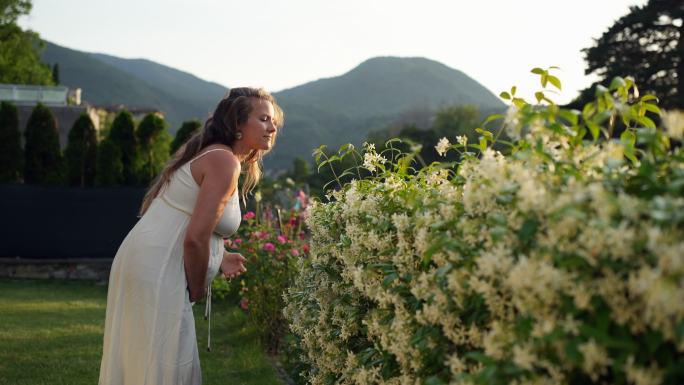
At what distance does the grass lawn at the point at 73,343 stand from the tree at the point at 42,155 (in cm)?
449

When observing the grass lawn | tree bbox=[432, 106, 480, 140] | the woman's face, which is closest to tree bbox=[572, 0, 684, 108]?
the grass lawn

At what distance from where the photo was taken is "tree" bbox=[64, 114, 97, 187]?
14836mm

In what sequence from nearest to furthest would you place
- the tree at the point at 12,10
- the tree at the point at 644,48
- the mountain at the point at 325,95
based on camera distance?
the tree at the point at 644,48, the tree at the point at 12,10, the mountain at the point at 325,95

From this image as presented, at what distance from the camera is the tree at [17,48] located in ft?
136

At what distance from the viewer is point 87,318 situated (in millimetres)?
8617

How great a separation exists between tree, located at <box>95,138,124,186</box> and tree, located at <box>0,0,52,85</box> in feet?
103

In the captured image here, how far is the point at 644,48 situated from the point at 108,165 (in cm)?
2272

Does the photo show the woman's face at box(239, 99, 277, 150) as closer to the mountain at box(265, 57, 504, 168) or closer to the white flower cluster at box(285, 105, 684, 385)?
the white flower cluster at box(285, 105, 684, 385)

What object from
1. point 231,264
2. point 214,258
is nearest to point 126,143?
point 231,264

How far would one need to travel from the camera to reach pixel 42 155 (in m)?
14.7

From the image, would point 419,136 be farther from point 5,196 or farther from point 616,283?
point 616,283

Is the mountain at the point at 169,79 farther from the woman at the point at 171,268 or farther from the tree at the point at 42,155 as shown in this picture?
the woman at the point at 171,268

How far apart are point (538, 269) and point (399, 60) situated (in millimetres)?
161378

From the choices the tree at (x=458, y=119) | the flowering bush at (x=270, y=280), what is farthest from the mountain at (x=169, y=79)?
the flowering bush at (x=270, y=280)
